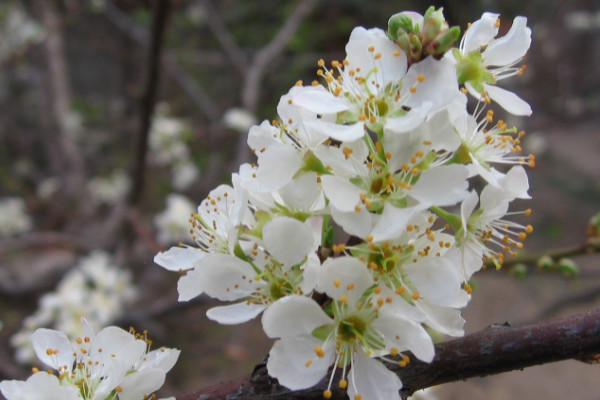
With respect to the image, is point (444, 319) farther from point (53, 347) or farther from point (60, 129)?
point (60, 129)

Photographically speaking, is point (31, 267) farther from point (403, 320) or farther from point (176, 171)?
point (403, 320)

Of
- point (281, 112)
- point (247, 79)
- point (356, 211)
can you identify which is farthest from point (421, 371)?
point (247, 79)

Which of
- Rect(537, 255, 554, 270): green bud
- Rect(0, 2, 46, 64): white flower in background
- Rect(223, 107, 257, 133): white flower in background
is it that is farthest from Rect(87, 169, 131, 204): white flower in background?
Rect(537, 255, 554, 270): green bud

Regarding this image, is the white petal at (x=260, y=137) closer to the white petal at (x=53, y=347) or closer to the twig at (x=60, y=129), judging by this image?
the white petal at (x=53, y=347)

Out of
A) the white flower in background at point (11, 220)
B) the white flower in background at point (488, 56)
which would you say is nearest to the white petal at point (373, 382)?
the white flower in background at point (488, 56)

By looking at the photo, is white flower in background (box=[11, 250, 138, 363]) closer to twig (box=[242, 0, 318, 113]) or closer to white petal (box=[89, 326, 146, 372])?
white petal (box=[89, 326, 146, 372])

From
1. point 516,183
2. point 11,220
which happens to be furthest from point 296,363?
point 11,220

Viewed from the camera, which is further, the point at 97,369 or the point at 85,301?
the point at 85,301
